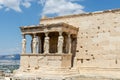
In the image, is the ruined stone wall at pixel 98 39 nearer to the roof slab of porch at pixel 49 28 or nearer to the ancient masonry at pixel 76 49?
the ancient masonry at pixel 76 49

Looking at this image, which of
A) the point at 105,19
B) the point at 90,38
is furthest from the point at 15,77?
the point at 105,19

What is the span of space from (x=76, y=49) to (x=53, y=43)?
2567 millimetres

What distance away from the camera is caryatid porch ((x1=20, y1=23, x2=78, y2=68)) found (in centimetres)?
2373

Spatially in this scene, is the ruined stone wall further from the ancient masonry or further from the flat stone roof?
the flat stone roof

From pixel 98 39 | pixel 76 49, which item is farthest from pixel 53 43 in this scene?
pixel 98 39

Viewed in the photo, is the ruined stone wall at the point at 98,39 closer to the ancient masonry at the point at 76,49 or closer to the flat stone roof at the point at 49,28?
the ancient masonry at the point at 76,49

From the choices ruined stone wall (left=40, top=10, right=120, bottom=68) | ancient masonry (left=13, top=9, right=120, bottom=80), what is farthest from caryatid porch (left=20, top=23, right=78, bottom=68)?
ruined stone wall (left=40, top=10, right=120, bottom=68)

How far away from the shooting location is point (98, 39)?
2375 centimetres

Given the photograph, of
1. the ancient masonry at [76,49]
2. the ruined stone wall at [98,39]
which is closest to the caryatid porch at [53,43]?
the ancient masonry at [76,49]

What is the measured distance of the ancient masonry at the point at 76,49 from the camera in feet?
74.6

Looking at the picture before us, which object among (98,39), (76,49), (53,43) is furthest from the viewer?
(53,43)

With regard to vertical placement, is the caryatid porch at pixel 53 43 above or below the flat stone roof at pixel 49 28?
below

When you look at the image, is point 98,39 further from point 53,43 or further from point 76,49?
point 53,43

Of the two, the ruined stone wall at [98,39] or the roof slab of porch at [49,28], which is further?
the roof slab of porch at [49,28]
